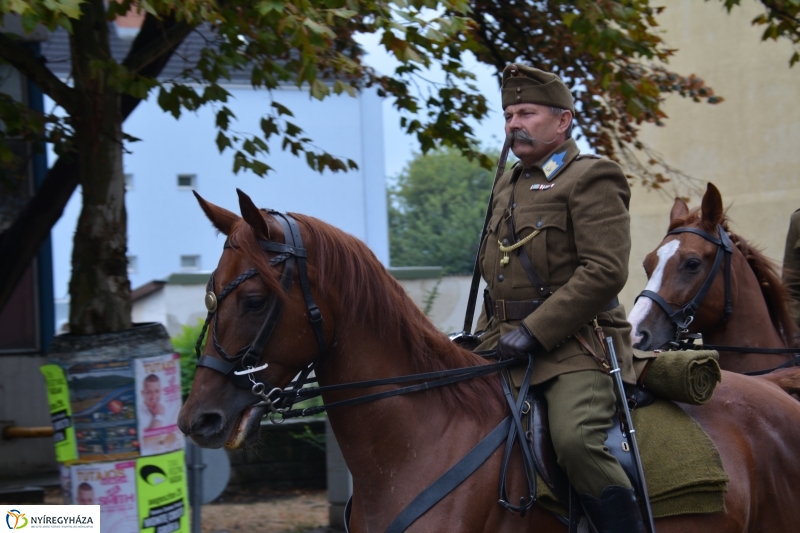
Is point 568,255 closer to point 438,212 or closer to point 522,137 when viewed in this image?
point 522,137

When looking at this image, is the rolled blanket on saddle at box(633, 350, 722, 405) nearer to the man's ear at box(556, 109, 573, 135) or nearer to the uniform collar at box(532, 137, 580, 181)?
the uniform collar at box(532, 137, 580, 181)

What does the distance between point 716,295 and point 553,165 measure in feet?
6.70

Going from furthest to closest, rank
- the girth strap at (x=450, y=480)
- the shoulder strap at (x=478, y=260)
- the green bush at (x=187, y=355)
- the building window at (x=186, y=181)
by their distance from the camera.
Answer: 1. the building window at (x=186, y=181)
2. the green bush at (x=187, y=355)
3. the shoulder strap at (x=478, y=260)
4. the girth strap at (x=450, y=480)

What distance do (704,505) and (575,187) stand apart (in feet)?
4.37

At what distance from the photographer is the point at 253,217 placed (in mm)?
2961

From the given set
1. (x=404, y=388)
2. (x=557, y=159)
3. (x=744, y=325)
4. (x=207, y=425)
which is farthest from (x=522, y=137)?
(x=744, y=325)

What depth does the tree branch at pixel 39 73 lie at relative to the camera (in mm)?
4945

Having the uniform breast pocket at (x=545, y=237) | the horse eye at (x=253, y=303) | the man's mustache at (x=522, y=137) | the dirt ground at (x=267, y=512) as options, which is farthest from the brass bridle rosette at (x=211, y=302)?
the dirt ground at (x=267, y=512)

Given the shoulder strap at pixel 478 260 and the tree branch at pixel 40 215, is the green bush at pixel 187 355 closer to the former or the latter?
the tree branch at pixel 40 215

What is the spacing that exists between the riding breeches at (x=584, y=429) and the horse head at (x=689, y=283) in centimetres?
167

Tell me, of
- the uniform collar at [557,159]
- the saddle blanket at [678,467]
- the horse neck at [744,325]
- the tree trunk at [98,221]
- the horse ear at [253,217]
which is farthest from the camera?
the horse neck at [744,325]

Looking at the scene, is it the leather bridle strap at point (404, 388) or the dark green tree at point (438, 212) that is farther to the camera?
the dark green tree at point (438, 212)

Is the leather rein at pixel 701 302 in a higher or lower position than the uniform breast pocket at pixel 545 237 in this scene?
lower

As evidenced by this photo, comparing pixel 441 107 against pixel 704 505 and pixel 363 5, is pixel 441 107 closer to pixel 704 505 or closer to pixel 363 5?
pixel 363 5
